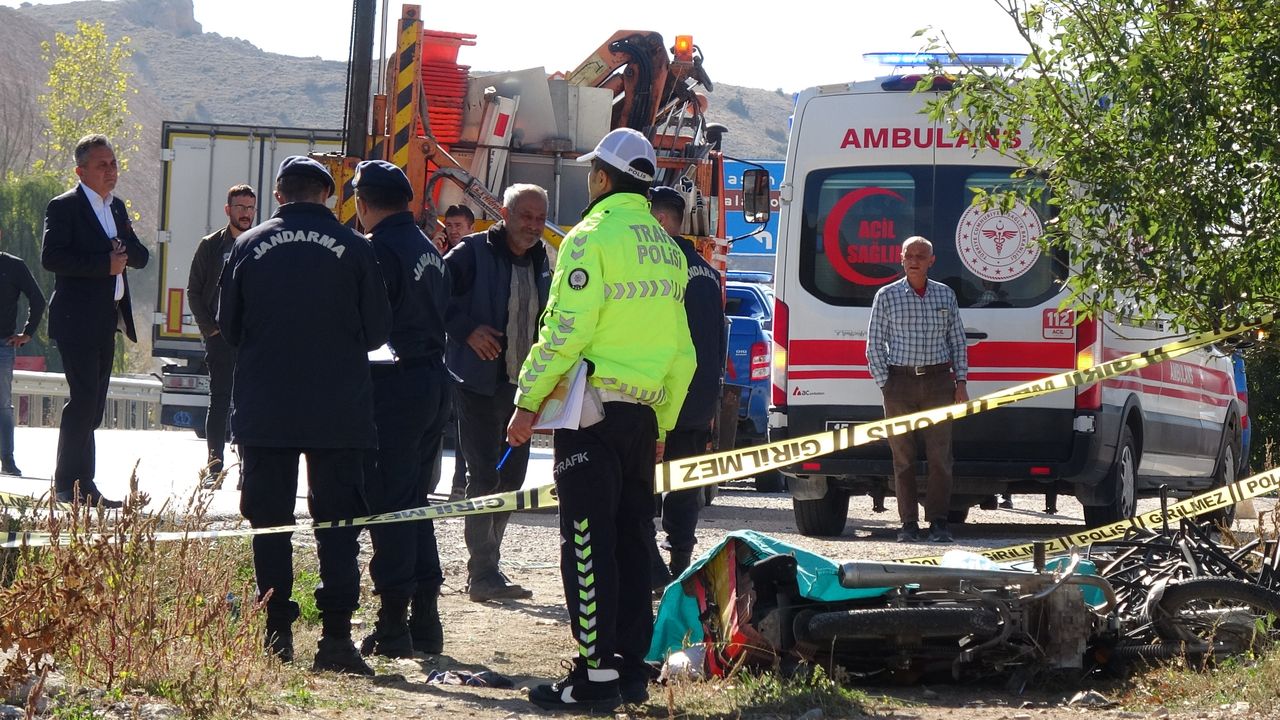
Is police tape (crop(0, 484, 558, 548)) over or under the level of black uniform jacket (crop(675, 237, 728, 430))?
under

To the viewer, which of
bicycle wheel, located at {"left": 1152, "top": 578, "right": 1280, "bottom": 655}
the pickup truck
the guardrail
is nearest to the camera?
bicycle wheel, located at {"left": 1152, "top": 578, "right": 1280, "bottom": 655}

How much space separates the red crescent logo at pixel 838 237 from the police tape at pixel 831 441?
11.5ft

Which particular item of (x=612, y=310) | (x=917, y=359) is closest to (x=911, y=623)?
(x=612, y=310)

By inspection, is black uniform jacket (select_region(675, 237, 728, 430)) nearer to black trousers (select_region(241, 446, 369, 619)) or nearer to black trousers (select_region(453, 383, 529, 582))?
black trousers (select_region(453, 383, 529, 582))

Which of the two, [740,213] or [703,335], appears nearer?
[703,335]

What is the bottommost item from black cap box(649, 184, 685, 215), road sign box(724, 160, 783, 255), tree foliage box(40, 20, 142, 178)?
black cap box(649, 184, 685, 215)

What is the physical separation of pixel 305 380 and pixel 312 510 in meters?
0.51

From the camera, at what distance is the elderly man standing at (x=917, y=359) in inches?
422

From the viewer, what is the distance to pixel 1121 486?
11492mm

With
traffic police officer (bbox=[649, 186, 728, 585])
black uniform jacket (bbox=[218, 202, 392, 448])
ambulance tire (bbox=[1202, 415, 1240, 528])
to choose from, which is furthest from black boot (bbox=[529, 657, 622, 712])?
ambulance tire (bbox=[1202, 415, 1240, 528])

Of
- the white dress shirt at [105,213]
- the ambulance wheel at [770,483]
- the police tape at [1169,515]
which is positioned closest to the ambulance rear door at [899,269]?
the police tape at [1169,515]

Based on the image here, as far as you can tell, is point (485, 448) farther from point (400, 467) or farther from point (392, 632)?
point (392, 632)

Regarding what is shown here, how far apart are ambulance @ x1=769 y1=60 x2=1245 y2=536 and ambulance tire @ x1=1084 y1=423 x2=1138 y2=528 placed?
2 centimetres

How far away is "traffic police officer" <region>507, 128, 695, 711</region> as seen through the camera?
18.2ft
